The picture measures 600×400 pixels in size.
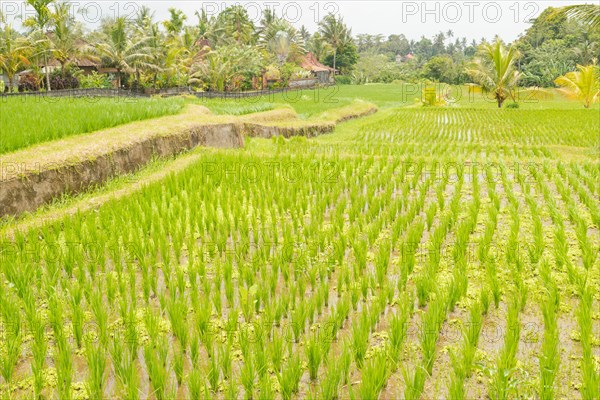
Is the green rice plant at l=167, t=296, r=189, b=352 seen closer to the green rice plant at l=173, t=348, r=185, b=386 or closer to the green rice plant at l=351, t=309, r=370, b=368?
the green rice plant at l=173, t=348, r=185, b=386

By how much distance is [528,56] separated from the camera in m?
36.5

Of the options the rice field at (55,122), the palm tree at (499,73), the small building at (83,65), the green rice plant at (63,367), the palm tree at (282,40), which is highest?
the palm tree at (282,40)

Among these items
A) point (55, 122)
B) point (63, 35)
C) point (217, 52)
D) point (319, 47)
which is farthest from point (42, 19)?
point (319, 47)

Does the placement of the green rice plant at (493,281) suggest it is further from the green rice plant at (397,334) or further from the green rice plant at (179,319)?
the green rice plant at (179,319)

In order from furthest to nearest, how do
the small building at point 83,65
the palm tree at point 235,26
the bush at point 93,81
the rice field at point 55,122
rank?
1. the palm tree at point 235,26
2. the small building at point 83,65
3. the bush at point 93,81
4. the rice field at point 55,122

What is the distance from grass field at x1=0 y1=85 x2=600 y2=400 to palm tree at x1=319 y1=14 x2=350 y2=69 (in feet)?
134

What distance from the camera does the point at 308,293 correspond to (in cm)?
325

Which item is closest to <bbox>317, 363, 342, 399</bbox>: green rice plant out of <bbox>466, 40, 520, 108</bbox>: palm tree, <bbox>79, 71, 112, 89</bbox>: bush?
<bbox>79, 71, 112, 89</bbox>: bush

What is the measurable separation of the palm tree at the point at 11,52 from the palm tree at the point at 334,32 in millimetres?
28008

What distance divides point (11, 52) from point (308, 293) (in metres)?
21.3

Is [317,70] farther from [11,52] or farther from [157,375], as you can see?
[157,375]

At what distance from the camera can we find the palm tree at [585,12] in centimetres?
933

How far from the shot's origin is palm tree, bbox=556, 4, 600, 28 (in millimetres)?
9328

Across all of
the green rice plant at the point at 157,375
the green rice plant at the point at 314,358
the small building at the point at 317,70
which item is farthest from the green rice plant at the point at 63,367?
the small building at the point at 317,70
